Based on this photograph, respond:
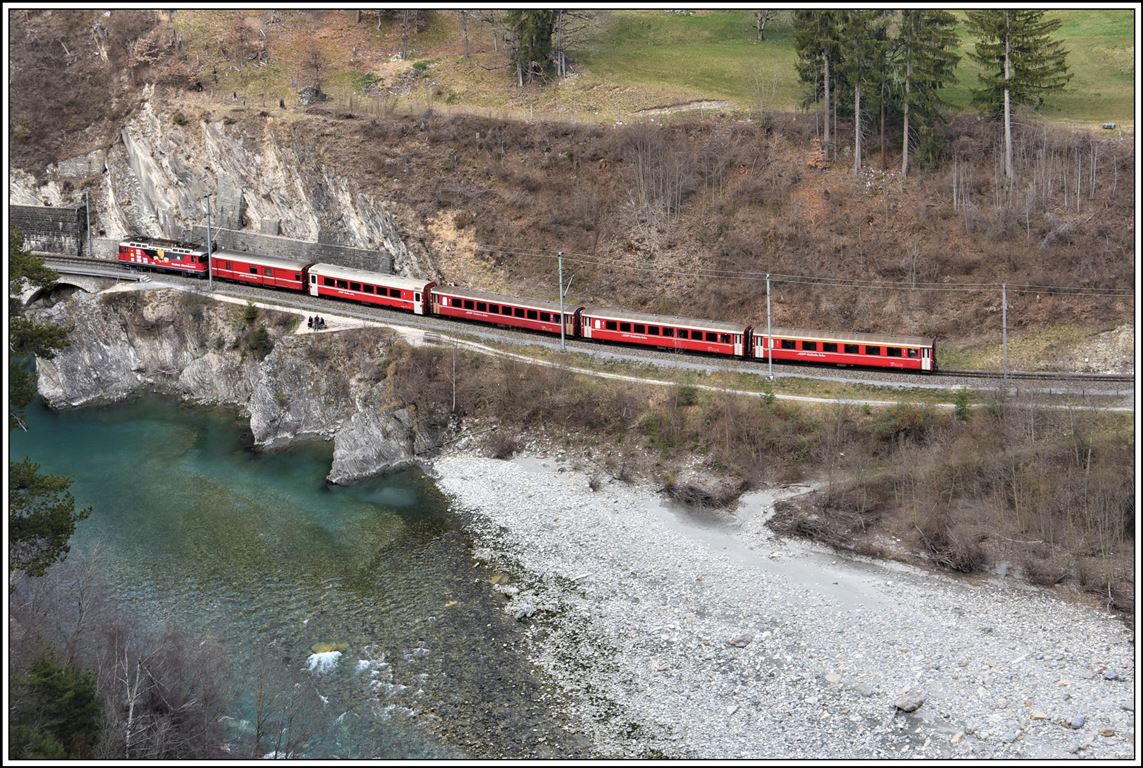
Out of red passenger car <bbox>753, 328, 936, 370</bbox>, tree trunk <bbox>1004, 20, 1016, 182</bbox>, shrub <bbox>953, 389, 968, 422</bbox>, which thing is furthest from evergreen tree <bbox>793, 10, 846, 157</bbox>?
shrub <bbox>953, 389, 968, 422</bbox>

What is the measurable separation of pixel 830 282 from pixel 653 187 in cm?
1309

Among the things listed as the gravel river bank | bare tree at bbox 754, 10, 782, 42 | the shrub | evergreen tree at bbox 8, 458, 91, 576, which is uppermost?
bare tree at bbox 754, 10, 782, 42

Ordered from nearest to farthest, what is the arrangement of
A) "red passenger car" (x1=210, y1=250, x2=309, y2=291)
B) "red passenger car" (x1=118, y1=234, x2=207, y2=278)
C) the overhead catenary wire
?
the overhead catenary wire
"red passenger car" (x1=210, y1=250, x2=309, y2=291)
"red passenger car" (x1=118, y1=234, x2=207, y2=278)

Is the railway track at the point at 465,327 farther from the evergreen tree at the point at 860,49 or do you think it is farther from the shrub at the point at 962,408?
the evergreen tree at the point at 860,49

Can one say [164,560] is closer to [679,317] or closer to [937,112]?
[679,317]

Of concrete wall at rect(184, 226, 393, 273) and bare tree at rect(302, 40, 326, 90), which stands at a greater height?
bare tree at rect(302, 40, 326, 90)

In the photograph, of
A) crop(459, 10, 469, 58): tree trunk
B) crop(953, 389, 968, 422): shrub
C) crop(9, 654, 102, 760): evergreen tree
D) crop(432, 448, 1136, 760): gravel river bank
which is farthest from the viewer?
crop(459, 10, 469, 58): tree trunk

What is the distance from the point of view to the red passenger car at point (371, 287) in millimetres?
62469

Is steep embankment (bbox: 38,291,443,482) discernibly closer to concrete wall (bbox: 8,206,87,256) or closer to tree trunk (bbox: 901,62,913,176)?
concrete wall (bbox: 8,206,87,256)

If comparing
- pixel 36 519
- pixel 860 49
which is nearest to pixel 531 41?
pixel 860 49

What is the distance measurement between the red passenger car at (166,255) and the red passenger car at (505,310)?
16.0 m

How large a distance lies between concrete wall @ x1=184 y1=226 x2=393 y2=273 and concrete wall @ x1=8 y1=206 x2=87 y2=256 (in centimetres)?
754

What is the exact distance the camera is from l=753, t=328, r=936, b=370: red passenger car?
175 feet

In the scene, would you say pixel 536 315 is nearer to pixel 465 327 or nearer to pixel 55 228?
pixel 465 327
